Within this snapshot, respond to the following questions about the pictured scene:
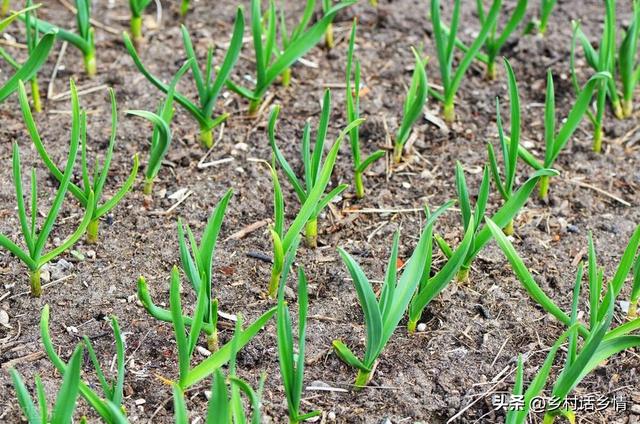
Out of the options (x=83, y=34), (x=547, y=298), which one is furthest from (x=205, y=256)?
(x=83, y=34)

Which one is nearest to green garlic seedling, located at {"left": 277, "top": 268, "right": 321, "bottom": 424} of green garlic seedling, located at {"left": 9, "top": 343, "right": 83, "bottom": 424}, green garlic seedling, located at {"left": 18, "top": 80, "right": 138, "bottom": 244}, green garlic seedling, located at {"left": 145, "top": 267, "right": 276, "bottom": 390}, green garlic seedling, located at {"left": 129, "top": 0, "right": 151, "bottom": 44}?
green garlic seedling, located at {"left": 145, "top": 267, "right": 276, "bottom": 390}

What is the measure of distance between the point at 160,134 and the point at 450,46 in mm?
807

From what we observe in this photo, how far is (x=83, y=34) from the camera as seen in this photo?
8.73 feet

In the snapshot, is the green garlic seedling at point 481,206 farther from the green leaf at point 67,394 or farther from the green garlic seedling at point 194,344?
the green leaf at point 67,394

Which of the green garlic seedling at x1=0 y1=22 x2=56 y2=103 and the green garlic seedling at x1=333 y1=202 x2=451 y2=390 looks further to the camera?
the green garlic seedling at x1=0 y1=22 x2=56 y2=103

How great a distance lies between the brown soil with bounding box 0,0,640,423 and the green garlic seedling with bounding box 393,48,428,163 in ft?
0.20

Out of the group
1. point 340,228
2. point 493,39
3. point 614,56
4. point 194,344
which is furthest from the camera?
point 493,39

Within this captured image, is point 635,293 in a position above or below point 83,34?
below

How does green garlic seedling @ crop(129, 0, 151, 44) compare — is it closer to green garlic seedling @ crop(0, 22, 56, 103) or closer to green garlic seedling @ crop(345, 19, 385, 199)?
green garlic seedling @ crop(0, 22, 56, 103)

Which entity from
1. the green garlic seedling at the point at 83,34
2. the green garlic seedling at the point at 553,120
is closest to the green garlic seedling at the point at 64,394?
the green garlic seedling at the point at 83,34

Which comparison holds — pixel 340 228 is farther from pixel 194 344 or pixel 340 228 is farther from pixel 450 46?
pixel 194 344

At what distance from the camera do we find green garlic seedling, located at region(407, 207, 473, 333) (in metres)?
1.94

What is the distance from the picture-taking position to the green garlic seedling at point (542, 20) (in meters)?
2.91

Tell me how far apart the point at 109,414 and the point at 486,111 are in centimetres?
162
